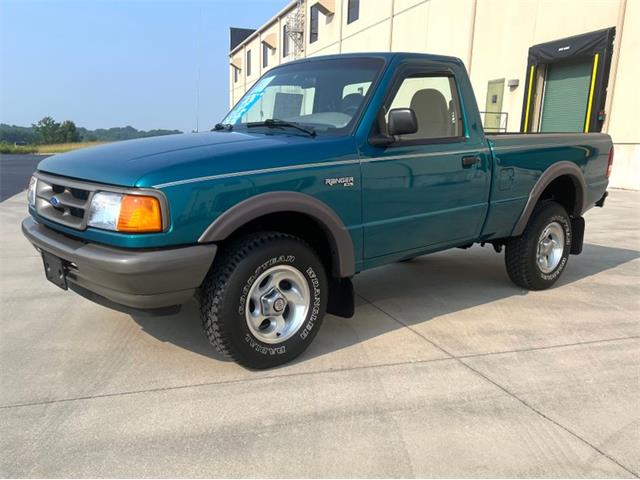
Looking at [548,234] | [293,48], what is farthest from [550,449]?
[293,48]

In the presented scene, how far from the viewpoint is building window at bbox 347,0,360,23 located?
25828 mm

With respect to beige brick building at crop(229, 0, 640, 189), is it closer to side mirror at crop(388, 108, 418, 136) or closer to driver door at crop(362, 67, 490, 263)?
driver door at crop(362, 67, 490, 263)

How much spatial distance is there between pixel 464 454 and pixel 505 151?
2.74 m

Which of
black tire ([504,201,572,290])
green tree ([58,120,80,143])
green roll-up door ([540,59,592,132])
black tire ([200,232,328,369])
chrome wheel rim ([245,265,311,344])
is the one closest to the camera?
black tire ([200,232,328,369])

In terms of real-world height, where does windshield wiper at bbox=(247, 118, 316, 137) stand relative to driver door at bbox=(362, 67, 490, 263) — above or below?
above

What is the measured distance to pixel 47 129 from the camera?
8344 cm

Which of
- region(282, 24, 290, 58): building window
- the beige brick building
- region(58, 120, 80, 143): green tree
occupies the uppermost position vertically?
region(282, 24, 290, 58): building window

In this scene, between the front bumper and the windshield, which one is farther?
the windshield

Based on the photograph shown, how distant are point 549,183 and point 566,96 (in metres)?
11.3

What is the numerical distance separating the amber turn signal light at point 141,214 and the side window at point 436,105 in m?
2.20

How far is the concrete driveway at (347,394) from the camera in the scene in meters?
2.37

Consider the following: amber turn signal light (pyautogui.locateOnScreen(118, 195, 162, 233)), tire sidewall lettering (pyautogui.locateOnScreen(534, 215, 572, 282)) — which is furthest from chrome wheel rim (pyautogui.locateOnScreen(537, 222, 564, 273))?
amber turn signal light (pyautogui.locateOnScreen(118, 195, 162, 233))

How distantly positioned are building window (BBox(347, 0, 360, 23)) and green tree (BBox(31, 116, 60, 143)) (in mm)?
64745

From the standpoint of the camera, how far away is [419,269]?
575 centimetres
